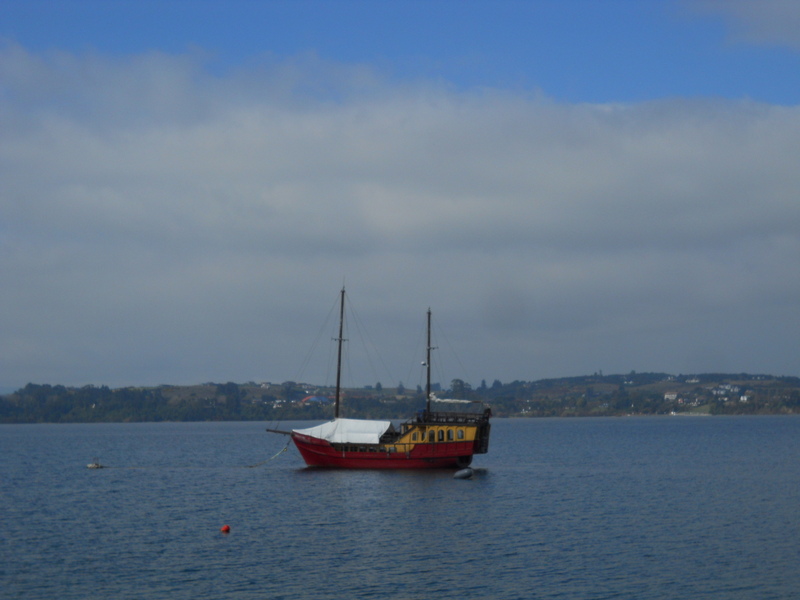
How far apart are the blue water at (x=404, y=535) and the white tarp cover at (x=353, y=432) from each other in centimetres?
348

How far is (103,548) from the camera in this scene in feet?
170

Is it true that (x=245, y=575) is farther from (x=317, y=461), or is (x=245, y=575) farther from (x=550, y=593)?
(x=317, y=461)

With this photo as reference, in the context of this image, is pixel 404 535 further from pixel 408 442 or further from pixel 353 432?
pixel 353 432

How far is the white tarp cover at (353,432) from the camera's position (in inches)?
3629

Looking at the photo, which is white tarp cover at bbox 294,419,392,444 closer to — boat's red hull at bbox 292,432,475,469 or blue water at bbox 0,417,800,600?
boat's red hull at bbox 292,432,475,469

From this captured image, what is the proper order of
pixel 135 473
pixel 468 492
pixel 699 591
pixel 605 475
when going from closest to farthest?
pixel 699 591 → pixel 468 492 → pixel 605 475 → pixel 135 473

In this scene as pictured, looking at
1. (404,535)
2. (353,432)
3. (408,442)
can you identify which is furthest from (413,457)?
(404,535)

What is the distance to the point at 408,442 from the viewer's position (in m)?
90.2

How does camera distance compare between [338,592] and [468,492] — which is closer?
[338,592]

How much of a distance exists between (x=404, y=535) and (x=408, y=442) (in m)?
34.1

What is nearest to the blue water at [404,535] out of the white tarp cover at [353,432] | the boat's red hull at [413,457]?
the boat's red hull at [413,457]

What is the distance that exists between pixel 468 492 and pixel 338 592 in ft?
120

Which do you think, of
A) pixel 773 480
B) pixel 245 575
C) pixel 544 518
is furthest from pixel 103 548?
pixel 773 480

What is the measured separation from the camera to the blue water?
42594 mm
